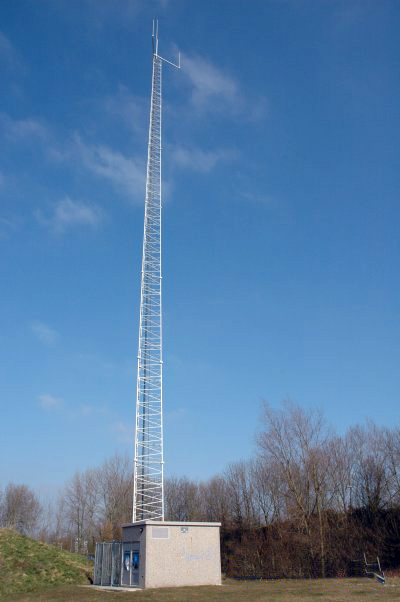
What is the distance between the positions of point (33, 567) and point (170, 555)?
10692 mm

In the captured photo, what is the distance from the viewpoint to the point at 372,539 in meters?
39.6

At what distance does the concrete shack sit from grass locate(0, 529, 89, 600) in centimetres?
481

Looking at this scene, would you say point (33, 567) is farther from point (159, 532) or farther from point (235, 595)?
point (235, 595)

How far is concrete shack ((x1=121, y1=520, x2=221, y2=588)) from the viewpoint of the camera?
25750 mm

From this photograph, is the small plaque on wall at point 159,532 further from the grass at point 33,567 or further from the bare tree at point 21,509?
the bare tree at point 21,509

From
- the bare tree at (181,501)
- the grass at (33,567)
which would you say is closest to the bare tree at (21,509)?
the bare tree at (181,501)

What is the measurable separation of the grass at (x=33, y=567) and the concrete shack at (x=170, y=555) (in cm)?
481

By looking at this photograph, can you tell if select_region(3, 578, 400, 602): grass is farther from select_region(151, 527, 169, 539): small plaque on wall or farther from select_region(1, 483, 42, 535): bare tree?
select_region(1, 483, 42, 535): bare tree

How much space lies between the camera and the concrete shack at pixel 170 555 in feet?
84.5

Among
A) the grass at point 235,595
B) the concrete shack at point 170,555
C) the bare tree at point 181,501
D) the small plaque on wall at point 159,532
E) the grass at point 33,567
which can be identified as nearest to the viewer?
the grass at point 235,595

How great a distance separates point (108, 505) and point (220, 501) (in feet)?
54.4

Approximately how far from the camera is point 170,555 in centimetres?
2623

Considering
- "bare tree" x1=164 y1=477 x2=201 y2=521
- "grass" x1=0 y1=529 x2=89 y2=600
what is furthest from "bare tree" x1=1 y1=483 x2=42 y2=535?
"grass" x1=0 y1=529 x2=89 y2=600

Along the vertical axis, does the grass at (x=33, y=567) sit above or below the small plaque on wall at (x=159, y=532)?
below
